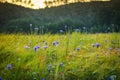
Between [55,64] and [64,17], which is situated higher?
[64,17]

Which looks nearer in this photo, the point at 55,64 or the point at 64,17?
the point at 55,64

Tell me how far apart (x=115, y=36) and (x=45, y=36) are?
33.9 inches

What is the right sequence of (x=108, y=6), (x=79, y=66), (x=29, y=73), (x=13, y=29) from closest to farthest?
(x=29, y=73) < (x=79, y=66) < (x=13, y=29) < (x=108, y=6)

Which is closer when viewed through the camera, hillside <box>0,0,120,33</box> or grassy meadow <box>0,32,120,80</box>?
grassy meadow <box>0,32,120,80</box>

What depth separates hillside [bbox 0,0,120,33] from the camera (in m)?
2.64

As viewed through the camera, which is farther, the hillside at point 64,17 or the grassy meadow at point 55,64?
the hillside at point 64,17

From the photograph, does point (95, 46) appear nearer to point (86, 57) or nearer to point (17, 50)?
point (86, 57)

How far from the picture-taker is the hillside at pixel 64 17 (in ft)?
8.66

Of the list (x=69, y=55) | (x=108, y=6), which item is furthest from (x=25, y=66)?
(x=108, y=6)

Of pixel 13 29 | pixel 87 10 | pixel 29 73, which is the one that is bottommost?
pixel 29 73

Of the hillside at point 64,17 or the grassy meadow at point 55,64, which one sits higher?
the hillside at point 64,17

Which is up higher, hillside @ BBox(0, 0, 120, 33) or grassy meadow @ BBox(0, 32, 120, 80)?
hillside @ BBox(0, 0, 120, 33)

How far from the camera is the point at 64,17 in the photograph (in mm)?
2844

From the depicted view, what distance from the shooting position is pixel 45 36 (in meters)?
2.76
